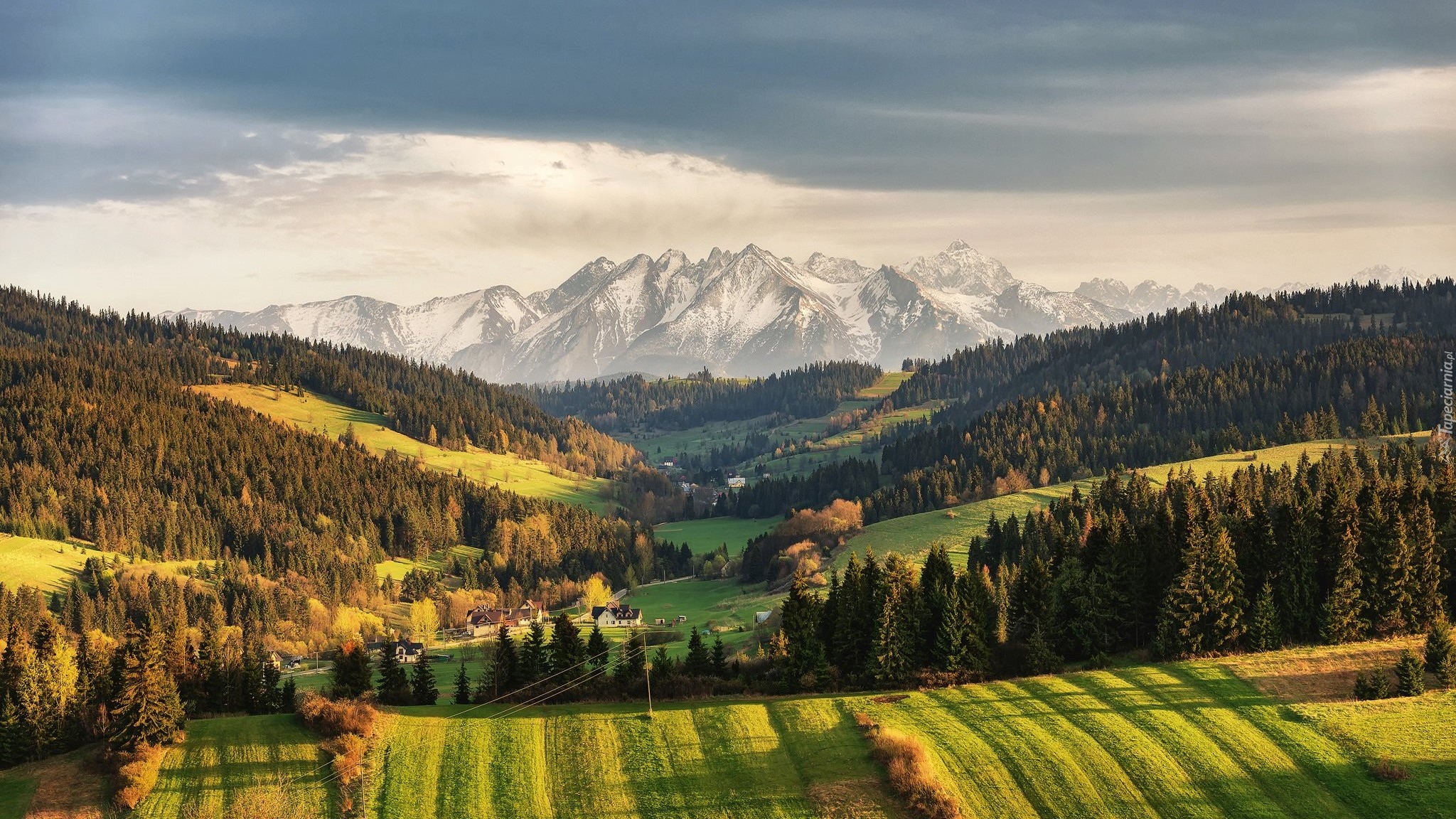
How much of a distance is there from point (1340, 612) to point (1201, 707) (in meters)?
19.7

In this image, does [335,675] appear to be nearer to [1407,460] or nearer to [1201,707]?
[1201,707]

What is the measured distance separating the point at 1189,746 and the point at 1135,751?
3553 millimetres

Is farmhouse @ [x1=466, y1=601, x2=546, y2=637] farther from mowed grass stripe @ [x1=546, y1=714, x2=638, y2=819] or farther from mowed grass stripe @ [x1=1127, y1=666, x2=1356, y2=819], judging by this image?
mowed grass stripe @ [x1=1127, y1=666, x2=1356, y2=819]

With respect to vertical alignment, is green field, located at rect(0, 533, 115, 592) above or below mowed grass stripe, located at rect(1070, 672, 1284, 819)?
above

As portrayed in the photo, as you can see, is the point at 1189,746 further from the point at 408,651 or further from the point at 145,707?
the point at 408,651

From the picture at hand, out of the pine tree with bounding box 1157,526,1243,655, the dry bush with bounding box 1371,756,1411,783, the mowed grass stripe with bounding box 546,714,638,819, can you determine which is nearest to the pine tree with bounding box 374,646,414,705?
the mowed grass stripe with bounding box 546,714,638,819

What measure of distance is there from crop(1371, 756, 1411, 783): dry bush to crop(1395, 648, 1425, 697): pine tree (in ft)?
37.4

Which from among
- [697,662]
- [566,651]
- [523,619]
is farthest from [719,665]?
[523,619]

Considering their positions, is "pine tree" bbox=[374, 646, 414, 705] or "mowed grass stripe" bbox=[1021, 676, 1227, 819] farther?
"pine tree" bbox=[374, 646, 414, 705]

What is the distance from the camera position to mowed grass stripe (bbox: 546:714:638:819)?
70875 millimetres

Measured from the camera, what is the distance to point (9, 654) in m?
85.2

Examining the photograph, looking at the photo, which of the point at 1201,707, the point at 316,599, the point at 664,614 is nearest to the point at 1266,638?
the point at 1201,707

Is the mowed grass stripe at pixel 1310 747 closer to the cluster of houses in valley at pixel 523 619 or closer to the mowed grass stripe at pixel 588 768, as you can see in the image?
the mowed grass stripe at pixel 588 768

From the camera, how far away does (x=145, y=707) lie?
79.1 meters
